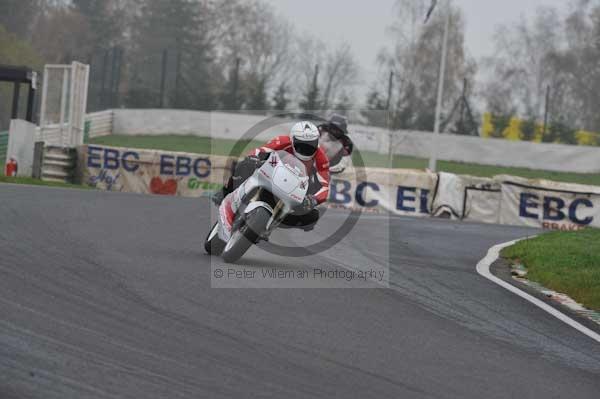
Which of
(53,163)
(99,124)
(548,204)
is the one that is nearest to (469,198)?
(548,204)

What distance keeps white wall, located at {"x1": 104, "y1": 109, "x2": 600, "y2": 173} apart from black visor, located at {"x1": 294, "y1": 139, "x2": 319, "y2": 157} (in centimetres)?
2349

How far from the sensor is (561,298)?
9773mm

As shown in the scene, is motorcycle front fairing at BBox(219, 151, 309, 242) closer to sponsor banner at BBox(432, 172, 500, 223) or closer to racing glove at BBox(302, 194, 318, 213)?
racing glove at BBox(302, 194, 318, 213)

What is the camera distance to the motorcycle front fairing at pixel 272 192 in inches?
357

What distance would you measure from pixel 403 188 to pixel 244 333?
17.8 m

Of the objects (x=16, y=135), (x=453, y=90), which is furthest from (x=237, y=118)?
(x=453, y=90)

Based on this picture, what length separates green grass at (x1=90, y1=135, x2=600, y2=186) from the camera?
3344 cm

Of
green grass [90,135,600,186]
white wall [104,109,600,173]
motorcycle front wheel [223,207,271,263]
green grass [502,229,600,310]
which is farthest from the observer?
white wall [104,109,600,173]

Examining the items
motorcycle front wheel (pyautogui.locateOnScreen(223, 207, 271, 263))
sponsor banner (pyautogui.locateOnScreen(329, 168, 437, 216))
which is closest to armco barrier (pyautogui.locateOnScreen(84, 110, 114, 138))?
sponsor banner (pyautogui.locateOnScreen(329, 168, 437, 216))

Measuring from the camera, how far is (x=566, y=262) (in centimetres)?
1194

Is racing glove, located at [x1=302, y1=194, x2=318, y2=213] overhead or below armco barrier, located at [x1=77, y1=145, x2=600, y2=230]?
below

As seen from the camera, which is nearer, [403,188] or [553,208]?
[553,208]

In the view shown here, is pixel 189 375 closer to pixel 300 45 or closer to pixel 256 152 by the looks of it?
pixel 256 152

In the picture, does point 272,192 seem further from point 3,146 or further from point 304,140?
point 3,146
